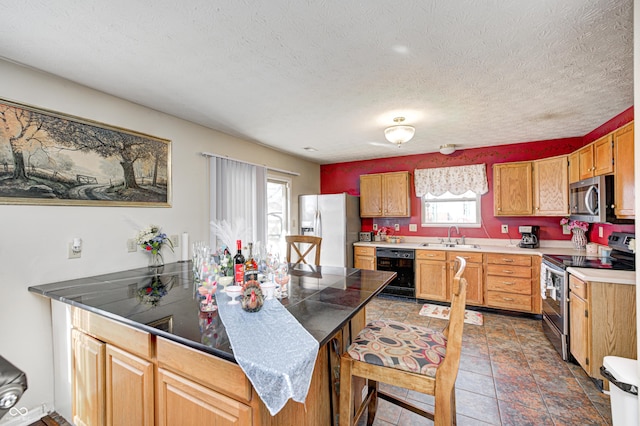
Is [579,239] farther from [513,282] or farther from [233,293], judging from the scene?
[233,293]

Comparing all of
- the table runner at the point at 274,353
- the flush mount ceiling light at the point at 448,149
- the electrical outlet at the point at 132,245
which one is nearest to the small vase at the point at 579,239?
the flush mount ceiling light at the point at 448,149

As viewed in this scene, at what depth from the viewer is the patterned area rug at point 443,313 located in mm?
3564

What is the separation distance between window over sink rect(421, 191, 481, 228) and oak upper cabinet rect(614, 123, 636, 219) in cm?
201

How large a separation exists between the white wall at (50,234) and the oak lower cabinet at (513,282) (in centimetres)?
388

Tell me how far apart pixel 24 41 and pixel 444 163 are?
475 cm

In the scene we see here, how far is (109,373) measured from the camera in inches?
59.2

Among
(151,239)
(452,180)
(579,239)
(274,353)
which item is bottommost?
(274,353)

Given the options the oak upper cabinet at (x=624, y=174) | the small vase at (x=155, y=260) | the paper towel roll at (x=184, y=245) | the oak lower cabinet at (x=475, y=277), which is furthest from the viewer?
the oak lower cabinet at (x=475, y=277)

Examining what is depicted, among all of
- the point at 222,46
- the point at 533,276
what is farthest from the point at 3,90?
the point at 533,276

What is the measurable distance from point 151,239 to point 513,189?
451cm

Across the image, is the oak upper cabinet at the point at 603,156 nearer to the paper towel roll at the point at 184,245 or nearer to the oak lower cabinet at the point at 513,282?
the oak lower cabinet at the point at 513,282

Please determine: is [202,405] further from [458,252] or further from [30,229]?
Answer: [458,252]

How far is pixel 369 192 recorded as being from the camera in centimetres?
499

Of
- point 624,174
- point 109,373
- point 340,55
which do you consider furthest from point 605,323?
point 109,373
